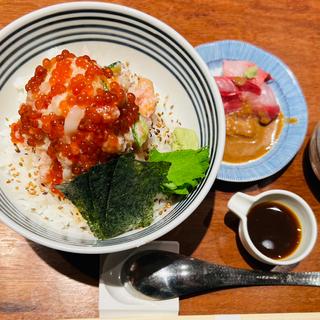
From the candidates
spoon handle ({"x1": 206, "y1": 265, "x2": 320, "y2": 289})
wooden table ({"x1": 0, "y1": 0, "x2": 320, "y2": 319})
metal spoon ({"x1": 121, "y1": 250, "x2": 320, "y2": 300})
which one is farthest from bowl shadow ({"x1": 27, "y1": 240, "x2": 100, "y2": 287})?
spoon handle ({"x1": 206, "y1": 265, "x2": 320, "y2": 289})

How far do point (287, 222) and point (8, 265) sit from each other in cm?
126

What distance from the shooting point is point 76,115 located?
1477 mm

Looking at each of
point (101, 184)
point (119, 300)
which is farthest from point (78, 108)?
point (119, 300)

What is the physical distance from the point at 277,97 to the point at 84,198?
126 centimetres

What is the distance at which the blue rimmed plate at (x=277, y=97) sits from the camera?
208cm

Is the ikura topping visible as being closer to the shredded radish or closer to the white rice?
the shredded radish

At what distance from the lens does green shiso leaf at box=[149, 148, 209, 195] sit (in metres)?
1.57

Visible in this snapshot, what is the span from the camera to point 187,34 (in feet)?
7.32

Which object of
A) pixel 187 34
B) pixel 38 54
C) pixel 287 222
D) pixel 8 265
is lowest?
pixel 8 265

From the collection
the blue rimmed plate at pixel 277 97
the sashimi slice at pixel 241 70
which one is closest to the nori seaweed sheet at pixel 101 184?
the blue rimmed plate at pixel 277 97

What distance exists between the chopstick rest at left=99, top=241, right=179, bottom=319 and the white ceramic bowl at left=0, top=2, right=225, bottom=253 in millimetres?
302

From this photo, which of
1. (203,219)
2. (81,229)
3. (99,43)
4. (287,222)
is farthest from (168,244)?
(99,43)

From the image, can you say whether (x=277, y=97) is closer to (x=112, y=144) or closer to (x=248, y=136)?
(x=248, y=136)

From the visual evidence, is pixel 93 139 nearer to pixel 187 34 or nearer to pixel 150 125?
pixel 150 125
